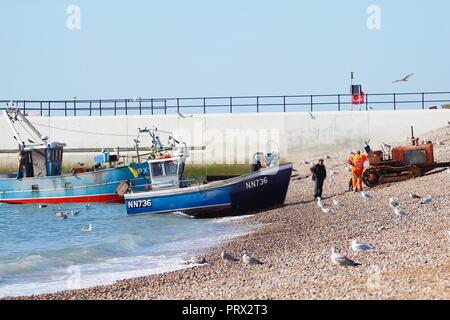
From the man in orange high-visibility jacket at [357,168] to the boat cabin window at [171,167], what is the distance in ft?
18.2

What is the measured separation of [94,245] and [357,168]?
9294mm

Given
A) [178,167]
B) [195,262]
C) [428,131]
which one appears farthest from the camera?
[428,131]

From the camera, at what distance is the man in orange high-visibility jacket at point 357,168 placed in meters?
30.3

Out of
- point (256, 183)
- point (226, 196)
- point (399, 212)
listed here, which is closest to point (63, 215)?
point (226, 196)

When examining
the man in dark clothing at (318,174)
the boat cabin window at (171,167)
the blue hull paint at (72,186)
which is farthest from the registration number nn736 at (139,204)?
the blue hull paint at (72,186)

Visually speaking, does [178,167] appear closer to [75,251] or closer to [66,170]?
[75,251]

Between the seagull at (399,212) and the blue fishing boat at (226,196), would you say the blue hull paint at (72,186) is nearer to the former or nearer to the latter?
the blue fishing boat at (226,196)

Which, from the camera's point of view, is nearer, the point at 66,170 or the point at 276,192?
the point at 276,192

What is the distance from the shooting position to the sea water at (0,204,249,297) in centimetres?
1831

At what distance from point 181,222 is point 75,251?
604cm

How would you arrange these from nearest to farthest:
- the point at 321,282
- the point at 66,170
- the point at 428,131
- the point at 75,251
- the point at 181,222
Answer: the point at 321,282, the point at 75,251, the point at 181,222, the point at 428,131, the point at 66,170

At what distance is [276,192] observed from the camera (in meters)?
30.3

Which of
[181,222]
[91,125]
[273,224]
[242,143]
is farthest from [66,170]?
[273,224]

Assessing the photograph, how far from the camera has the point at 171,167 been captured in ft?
106
